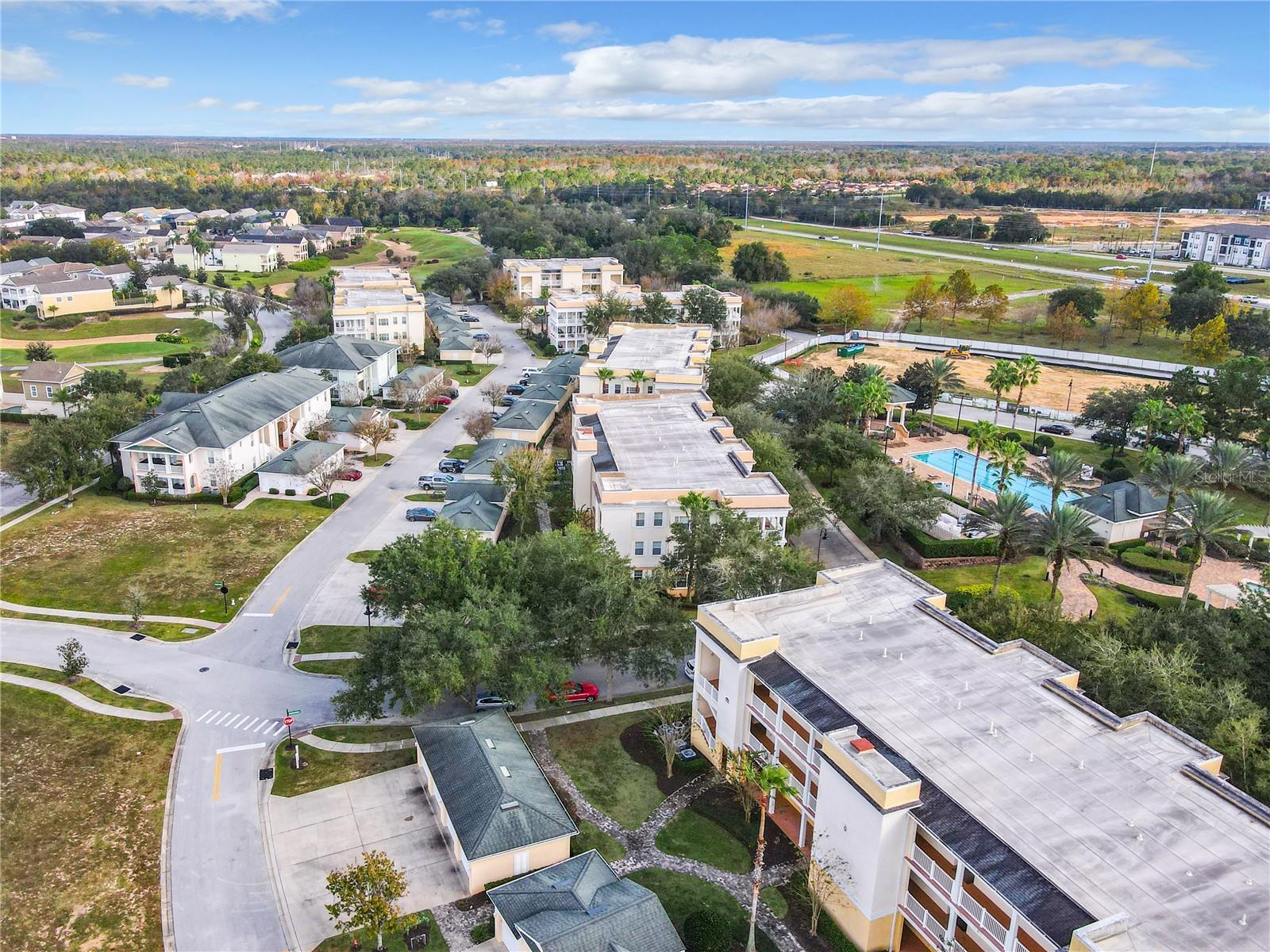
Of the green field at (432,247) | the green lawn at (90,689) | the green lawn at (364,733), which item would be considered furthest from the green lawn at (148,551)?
the green field at (432,247)

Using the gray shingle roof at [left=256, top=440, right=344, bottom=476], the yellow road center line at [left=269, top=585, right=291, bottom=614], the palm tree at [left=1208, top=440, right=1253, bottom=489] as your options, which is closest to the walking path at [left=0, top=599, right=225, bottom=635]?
the yellow road center line at [left=269, top=585, right=291, bottom=614]

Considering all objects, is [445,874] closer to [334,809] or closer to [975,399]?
[334,809]

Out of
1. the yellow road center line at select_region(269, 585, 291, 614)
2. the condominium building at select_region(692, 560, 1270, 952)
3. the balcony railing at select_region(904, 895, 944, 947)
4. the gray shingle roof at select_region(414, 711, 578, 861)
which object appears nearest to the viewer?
the condominium building at select_region(692, 560, 1270, 952)

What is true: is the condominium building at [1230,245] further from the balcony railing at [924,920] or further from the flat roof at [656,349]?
the balcony railing at [924,920]

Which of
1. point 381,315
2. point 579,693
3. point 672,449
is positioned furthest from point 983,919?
point 381,315

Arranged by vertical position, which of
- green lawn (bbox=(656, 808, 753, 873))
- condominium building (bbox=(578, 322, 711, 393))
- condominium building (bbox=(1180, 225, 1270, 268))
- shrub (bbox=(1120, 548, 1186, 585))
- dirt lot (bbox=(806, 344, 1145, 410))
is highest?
condominium building (bbox=(1180, 225, 1270, 268))

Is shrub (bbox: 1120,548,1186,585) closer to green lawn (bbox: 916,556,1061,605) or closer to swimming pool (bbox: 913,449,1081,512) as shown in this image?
green lawn (bbox: 916,556,1061,605)

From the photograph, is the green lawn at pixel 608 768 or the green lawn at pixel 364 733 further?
the green lawn at pixel 364 733
